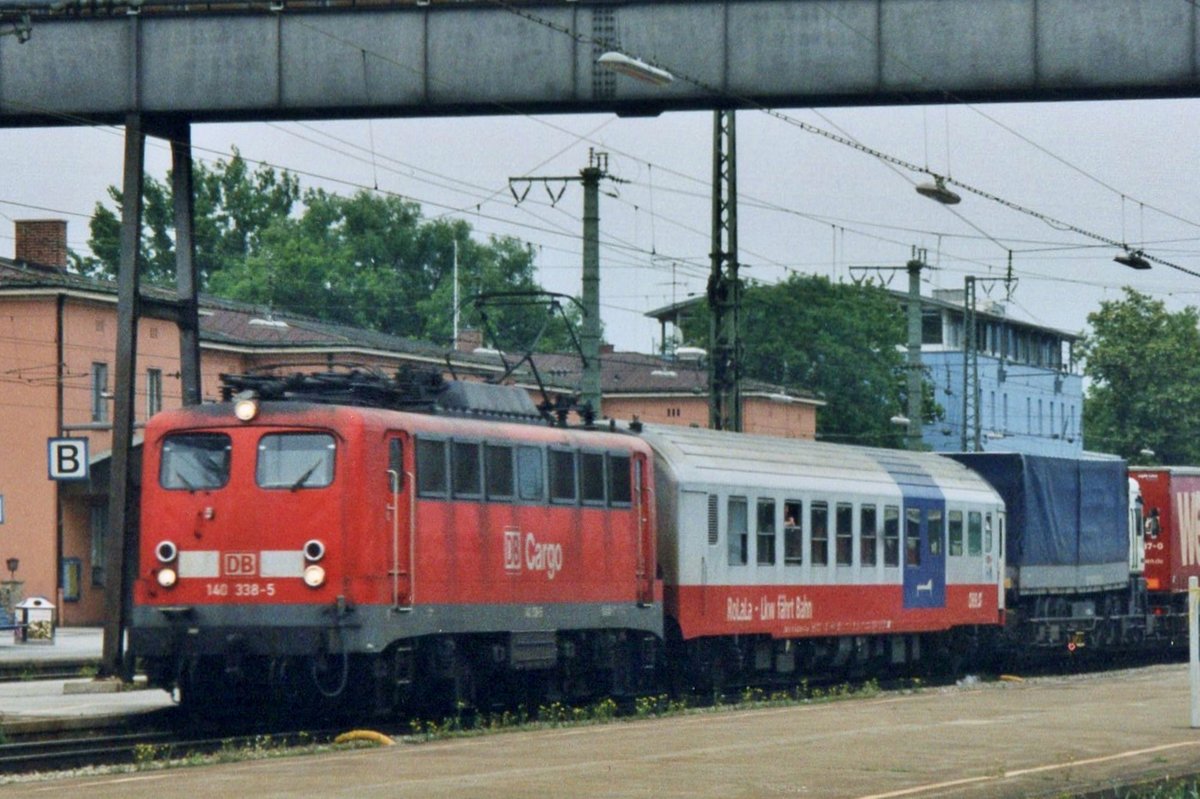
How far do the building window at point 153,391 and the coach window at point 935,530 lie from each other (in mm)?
30652

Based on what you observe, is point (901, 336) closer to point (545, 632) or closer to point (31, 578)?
point (31, 578)

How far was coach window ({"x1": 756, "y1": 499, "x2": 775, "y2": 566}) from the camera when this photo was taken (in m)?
29.5

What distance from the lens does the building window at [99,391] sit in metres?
57.7

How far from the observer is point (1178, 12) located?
1019 inches

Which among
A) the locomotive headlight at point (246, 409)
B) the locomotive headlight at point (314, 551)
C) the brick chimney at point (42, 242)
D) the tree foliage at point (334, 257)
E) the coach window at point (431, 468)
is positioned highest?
the tree foliage at point (334, 257)

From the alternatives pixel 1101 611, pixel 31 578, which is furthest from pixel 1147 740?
pixel 31 578

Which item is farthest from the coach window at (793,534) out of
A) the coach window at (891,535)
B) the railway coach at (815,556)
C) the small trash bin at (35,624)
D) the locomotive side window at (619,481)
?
the small trash bin at (35,624)

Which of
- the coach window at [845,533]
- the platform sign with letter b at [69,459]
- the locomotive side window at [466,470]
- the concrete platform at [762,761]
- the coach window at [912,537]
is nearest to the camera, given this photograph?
the concrete platform at [762,761]

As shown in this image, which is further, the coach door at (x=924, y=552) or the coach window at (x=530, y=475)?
the coach door at (x=924, y=552)

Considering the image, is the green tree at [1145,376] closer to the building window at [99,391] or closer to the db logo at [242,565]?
the building window at [99,391]

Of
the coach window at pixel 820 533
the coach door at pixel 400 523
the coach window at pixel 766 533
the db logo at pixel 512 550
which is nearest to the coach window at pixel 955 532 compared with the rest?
the coach window at pixel 820 533

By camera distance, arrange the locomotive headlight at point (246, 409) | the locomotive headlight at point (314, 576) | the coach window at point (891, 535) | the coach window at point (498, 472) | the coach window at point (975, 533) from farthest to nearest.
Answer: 1. the coach window at point (975, 533)
2. the coach window at point (891, 535)
3. the coach window at point (498, 472)
4. the locomotive headlight at point (246, 409)
5. the locomotive headlight at point (314, 576)

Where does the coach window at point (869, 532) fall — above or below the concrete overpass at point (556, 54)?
below

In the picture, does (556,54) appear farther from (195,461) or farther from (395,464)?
(195,461)
